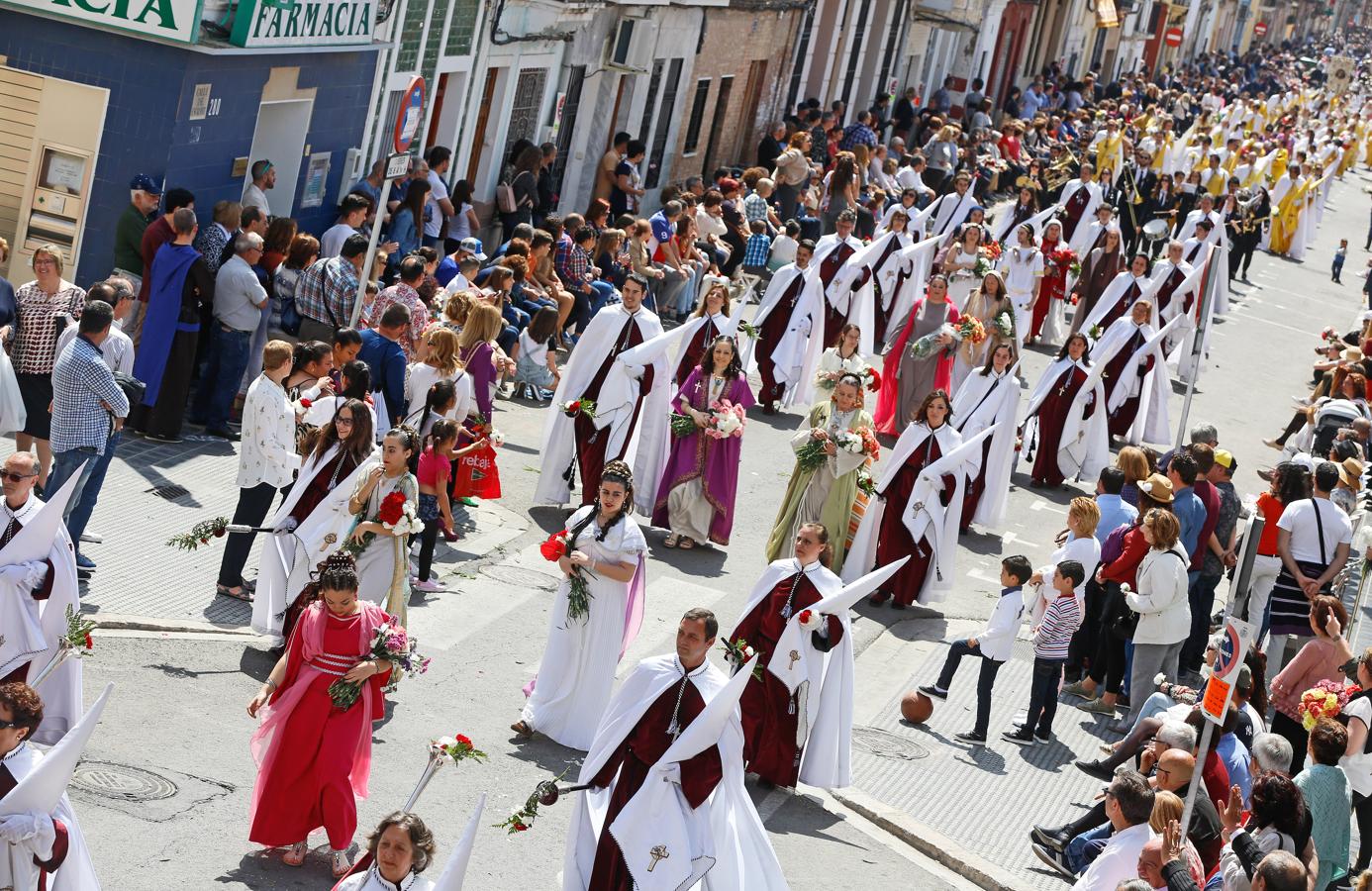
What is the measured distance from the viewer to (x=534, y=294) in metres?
19.9

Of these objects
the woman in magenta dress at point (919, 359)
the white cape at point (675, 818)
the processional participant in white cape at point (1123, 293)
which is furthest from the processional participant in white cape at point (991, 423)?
the white cape at point (675, 818)

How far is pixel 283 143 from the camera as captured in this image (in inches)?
776

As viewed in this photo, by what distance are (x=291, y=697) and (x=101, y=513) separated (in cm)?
465

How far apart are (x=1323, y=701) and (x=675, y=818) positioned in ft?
14.0

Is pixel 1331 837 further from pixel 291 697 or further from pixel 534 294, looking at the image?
pixel 534 294

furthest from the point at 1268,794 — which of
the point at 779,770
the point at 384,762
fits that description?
the point at 384,762

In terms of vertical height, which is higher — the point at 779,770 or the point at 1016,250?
the point at 1016,250

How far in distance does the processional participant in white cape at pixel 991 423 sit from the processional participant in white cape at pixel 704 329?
89.1 inches

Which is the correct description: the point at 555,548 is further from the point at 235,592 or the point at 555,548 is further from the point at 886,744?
the point at 886,744

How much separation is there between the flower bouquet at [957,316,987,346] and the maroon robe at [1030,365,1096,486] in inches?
34.4

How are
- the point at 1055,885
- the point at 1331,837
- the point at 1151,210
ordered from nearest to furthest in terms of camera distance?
the point at 1331,837 → the point at 1055,885 → the point at 1151,210

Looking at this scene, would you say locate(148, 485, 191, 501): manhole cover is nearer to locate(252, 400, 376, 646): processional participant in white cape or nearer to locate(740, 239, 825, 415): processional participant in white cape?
locate(252, 400, 376, 646): processional participant in white cape

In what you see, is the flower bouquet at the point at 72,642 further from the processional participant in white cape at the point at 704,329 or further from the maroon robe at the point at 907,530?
the processional participant in white cape at the point at 704,329

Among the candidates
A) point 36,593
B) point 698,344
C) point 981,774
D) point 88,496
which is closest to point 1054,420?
point 698,344
